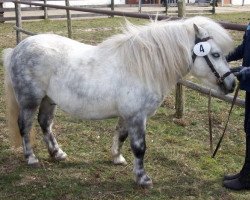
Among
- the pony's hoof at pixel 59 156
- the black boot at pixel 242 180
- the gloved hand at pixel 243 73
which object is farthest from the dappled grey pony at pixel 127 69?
the black boot at pixel 242 180

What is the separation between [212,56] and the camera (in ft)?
10.4

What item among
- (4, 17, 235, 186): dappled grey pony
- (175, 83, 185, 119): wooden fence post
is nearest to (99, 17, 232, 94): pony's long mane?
(4, 17, 235, 186): dappled grey pony

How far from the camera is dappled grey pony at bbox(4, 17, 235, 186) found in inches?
127

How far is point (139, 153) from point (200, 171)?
0.77 m

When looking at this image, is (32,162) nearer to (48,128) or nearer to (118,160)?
(48,128)

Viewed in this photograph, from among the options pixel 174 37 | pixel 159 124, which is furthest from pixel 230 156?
pixel 174 37

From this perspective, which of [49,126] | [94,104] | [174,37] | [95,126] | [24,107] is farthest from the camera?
[95,126]

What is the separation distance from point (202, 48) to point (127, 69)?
0.65m

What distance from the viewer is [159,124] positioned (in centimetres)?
519

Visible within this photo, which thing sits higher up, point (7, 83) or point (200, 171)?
point (7, 83)

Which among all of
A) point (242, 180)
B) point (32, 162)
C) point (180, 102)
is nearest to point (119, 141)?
point (32, 162)

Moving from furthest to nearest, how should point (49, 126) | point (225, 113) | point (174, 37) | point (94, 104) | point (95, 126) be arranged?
point (225, 113), point (95, 126), point (49, 126), point (94, 104), point (174, 37)

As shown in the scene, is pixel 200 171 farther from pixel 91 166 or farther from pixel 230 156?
pixel 91 166

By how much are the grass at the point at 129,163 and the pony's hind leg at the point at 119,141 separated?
9 centimetres
